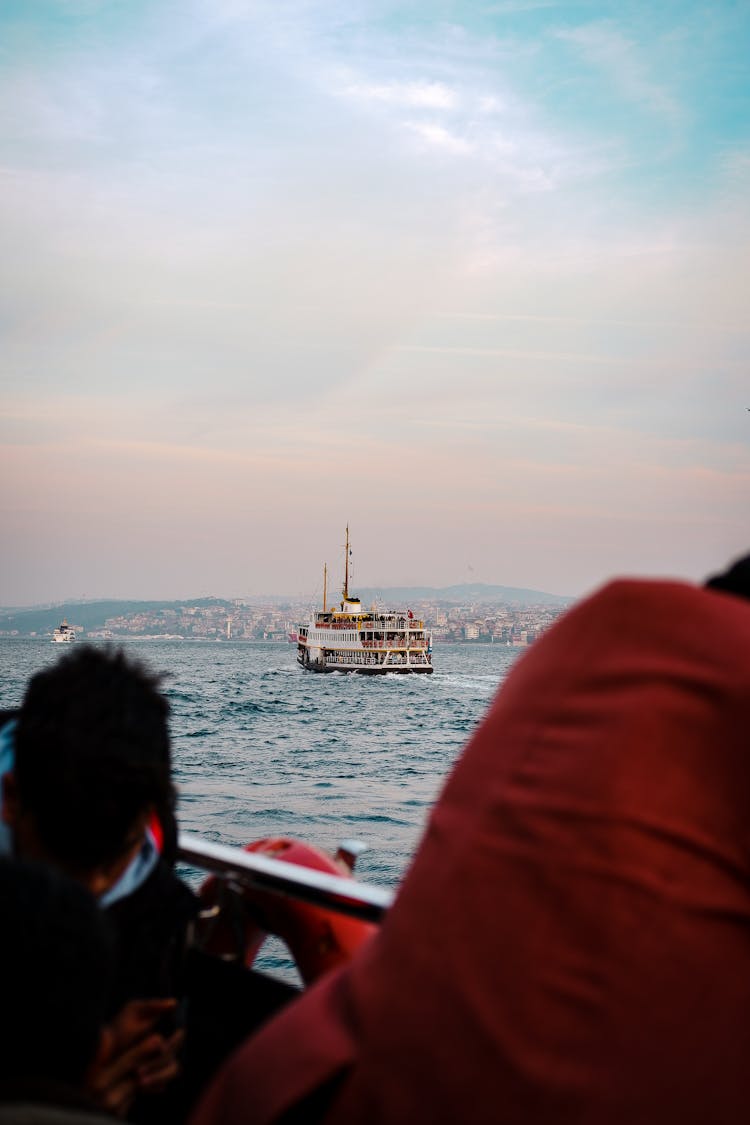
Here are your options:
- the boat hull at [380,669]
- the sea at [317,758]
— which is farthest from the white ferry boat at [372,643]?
the sea at [317,758]

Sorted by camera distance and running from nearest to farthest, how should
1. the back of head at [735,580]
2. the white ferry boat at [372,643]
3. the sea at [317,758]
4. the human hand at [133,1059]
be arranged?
the back of head at [735,580] → the human hand at [133,1059] → the sea at [317,758] → the white ferry boat at [372,643]

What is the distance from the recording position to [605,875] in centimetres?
79

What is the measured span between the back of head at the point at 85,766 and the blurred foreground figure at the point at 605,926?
596mm

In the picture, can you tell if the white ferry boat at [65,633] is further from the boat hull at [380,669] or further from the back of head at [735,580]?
the back of head at [735,580]

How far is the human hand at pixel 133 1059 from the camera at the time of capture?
4.22 feet

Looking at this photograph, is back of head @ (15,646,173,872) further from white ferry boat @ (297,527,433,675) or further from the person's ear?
white ferry boat @ (297,527,433,675)

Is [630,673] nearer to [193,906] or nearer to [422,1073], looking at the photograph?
[422,1073]

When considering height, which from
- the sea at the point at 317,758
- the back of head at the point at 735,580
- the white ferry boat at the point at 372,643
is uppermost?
the back of head at the point at 735,580

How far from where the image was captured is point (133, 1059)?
4.36 feet

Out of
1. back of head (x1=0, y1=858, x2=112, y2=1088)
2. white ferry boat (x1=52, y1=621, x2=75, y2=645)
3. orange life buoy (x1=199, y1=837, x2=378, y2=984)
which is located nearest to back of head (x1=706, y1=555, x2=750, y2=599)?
back of head (x1=0, y1=858, x2=112, y2=1088)

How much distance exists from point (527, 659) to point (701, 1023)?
0.33 metres

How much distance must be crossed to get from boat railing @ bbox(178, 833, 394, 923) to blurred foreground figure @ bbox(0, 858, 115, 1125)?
76 cm

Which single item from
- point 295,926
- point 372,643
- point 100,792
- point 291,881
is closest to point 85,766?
point 100,792

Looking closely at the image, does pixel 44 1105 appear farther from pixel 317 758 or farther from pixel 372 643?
pixel 372 643
